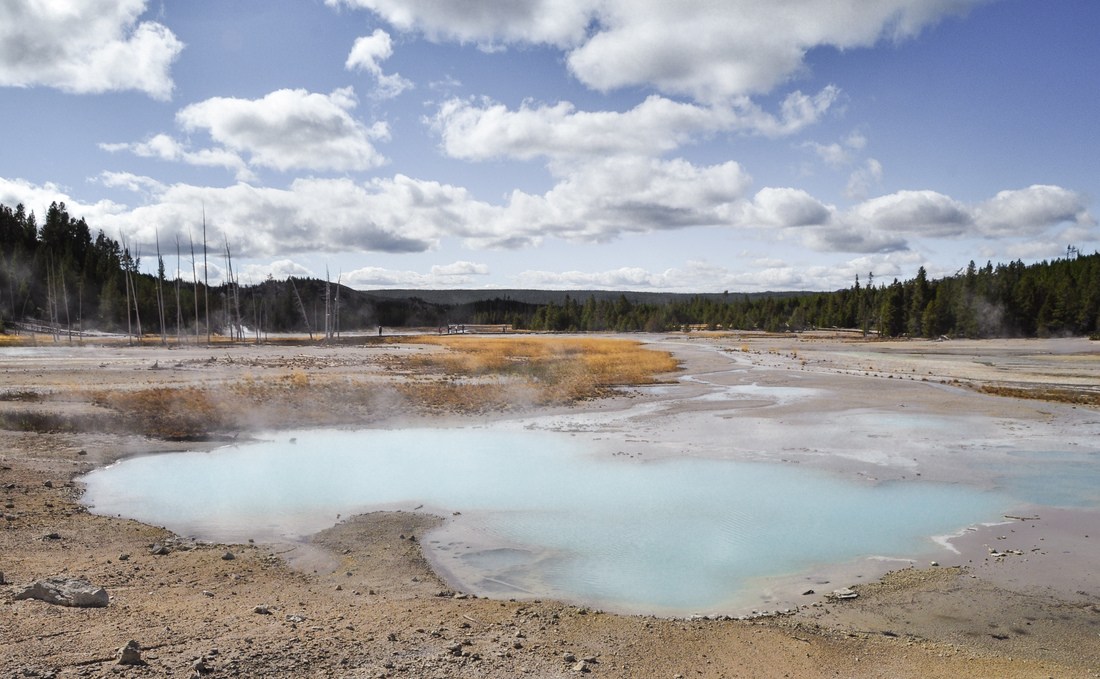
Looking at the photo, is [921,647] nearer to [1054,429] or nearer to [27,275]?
[1054,429]

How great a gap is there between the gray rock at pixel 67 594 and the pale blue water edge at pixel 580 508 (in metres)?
3.40

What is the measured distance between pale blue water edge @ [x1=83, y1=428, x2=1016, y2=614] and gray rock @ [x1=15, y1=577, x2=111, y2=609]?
3.40 meters

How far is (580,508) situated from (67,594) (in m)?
7.78

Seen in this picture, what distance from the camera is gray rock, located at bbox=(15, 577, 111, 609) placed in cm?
630

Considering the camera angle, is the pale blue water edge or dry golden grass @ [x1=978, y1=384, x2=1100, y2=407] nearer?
the pale blue water edge

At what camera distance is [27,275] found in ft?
273

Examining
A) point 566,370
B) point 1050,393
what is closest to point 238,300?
point 566,370

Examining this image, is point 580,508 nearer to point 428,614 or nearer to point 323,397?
point 428,614

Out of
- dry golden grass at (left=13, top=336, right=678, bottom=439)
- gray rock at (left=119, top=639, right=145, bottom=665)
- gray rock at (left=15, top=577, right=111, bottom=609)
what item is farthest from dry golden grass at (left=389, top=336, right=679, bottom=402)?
gray rock at (left=119, top=639, right=145, bottom=665)

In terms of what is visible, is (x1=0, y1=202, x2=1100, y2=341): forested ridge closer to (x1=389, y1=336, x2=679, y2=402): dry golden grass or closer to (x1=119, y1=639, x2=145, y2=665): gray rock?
(x1=389, y1=336, x2=679, y2=402): dry golden grass

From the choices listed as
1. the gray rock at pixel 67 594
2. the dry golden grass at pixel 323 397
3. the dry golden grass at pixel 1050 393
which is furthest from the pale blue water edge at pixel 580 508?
the dry golden grass at pixel 1050 393

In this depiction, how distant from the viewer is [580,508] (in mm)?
12086

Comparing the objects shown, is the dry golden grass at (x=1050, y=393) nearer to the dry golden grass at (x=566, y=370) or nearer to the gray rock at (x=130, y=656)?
the dry golden grass at (x=566, y=370)

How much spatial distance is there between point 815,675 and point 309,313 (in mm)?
147656
